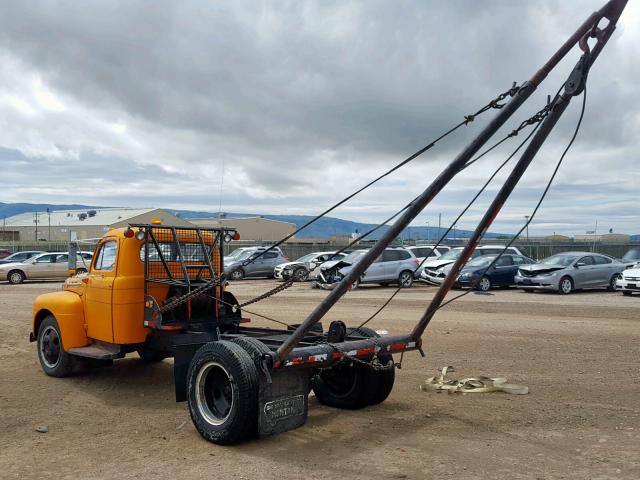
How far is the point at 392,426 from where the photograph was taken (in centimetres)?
658

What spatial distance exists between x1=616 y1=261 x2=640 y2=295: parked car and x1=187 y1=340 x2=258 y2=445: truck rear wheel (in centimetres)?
1845

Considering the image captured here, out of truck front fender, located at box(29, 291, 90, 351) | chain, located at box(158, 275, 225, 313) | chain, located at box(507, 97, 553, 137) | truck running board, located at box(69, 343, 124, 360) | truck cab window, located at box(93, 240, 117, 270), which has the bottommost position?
truck running board, located at box(69, 343, 124, 360)

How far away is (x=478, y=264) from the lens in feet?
79.7

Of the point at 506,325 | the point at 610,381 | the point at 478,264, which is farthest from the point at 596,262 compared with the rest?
the point at 610,381

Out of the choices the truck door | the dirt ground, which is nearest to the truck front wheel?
the dirt ground

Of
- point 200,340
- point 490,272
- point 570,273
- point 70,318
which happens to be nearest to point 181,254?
point 200,340

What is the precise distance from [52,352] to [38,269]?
77.4 feet

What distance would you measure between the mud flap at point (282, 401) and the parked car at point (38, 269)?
26740 mm

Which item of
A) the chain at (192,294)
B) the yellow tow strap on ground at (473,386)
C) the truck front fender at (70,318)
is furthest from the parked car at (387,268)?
the chain at (192,294)

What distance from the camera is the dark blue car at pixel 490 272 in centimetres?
2362

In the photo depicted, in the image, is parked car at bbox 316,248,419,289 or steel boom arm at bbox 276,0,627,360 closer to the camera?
steel boom arm at bbox 276,0,627,360

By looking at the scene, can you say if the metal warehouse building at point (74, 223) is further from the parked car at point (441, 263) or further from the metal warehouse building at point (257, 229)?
the parked car at point (441, 263)

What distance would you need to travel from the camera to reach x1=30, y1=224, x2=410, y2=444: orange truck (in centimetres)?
585

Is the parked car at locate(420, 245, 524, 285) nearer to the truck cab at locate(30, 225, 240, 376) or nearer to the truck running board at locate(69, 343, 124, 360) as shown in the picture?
the truck cab at locate(30, 225, 240, 376)
